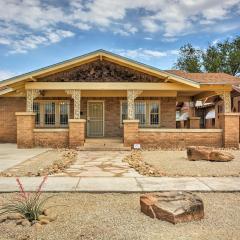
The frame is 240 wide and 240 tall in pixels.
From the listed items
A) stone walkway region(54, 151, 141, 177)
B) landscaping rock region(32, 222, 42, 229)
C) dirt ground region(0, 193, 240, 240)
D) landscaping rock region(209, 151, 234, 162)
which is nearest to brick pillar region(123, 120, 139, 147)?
stone walkway region(54, 151, 141, 177)

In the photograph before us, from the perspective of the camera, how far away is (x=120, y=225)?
4.96 m

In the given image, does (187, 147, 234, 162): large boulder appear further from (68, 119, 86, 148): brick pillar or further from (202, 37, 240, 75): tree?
(202, 37, 240, 75): tree

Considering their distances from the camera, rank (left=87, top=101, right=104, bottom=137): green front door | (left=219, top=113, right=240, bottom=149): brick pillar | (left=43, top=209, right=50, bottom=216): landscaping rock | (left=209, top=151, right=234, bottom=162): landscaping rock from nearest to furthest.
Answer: (left=43, top=209, right=50, bottom=216): landscaping rock
(left=209, top=151, right=234, bottom=162): landscaping rock
(left=219, top=113, right=240, bottom=149): brick pillar
(left=87, top=101, right=104, bottom=137): green front door

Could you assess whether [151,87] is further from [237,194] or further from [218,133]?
[237,194]

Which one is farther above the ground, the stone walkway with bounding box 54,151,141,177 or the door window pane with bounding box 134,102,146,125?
the door window pane with bounding box 134,102,146,125

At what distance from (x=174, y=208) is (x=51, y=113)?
1693cm

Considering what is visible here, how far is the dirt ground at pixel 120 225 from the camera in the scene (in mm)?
4562

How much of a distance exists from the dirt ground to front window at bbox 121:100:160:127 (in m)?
14.9

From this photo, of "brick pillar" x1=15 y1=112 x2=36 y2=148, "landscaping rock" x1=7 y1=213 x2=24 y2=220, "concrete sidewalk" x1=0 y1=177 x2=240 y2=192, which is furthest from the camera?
"brick pillar" x1=15 y1=112 x2=36 y2=148

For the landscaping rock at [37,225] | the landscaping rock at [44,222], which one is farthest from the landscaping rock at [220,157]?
the landscaping rock at [37,225]

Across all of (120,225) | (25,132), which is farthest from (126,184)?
(25,132)

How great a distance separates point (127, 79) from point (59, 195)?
11.5 metres

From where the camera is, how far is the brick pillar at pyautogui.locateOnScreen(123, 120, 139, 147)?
17250mm

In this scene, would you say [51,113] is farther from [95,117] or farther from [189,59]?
[189,59]
